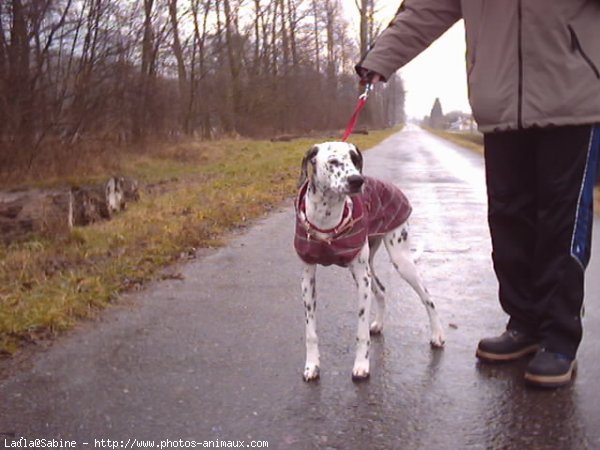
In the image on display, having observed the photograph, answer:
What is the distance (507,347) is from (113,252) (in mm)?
4177

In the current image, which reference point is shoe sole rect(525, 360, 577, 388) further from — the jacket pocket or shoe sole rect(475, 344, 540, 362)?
the jacket pocket

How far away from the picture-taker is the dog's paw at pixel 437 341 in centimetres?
405

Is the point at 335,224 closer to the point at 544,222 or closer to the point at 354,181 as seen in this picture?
the point at 354,181

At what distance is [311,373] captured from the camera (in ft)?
11.8

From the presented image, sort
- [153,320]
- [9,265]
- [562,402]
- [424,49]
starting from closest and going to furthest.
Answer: [562,402] < [424,49] < [153,320] < [9,265]

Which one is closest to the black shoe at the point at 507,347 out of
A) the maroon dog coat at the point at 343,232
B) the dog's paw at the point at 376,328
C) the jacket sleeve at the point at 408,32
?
the dog's paw at the point at 376,328

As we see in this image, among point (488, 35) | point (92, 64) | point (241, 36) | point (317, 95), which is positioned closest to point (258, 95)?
point (241, 36)

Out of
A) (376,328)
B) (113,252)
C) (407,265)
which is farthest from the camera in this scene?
(113,252)

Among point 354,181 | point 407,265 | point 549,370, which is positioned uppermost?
point 354,181

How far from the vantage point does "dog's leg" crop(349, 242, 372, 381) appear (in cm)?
365

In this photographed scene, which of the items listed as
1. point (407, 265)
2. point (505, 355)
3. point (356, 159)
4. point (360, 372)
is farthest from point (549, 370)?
point (356, 159)

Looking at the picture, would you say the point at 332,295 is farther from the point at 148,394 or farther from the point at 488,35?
the point at 488,35

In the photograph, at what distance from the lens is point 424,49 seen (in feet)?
13.5

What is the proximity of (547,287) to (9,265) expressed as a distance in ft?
15.3
